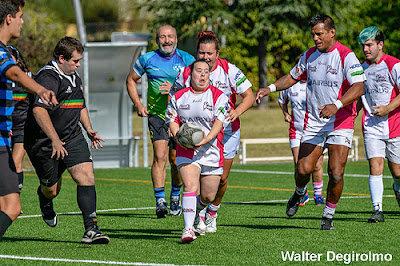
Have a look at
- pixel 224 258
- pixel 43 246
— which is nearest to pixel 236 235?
pixel 224 258

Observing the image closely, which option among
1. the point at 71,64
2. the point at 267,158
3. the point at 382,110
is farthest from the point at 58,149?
the point at 267,158

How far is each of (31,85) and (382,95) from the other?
16.8ft

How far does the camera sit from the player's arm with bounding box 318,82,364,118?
8.28 meters

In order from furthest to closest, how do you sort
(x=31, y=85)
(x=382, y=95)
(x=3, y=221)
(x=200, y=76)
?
1. (x=382, y=95)
2. (x=200, y=76)
3. (x=3, y=221)
4. (x=31, y=85)

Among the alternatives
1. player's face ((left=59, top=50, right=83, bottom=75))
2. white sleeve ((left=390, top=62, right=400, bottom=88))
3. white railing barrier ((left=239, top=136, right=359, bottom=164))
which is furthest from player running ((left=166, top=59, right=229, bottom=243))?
white railing barrier ((left=239, top=136, right=359, bottom=164))

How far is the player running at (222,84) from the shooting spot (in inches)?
342

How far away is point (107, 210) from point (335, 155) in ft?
12.5

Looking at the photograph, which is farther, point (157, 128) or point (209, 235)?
point (157, 128)

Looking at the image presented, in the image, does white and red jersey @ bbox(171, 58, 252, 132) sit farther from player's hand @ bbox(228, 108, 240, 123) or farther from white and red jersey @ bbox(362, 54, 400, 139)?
white and red jersey @ bbox(362, 54, 400, 139)

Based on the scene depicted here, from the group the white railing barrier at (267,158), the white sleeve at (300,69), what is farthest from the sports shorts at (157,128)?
the white railing barrier at (267,158)

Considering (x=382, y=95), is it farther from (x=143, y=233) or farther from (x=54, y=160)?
(x=54, y=160)

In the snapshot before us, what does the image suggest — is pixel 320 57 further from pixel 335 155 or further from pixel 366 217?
pixel 366 217

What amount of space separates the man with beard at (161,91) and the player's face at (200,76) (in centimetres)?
238

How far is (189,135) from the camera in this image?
25.3 feet
